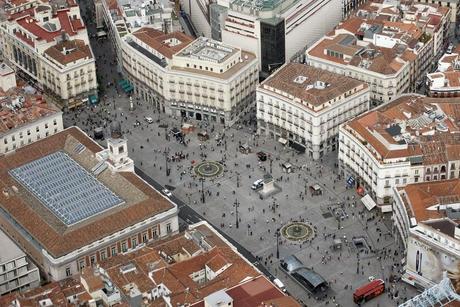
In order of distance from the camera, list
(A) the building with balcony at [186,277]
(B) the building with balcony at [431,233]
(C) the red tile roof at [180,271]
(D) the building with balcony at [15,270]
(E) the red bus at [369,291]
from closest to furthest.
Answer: (A) the building with balcony at [186,277] < (C) the red tile roof at [180,271] < (B) the building with balcony at [431,233] < (D) the building with balcony at [15,270] < (E) the red bus at [369,291]

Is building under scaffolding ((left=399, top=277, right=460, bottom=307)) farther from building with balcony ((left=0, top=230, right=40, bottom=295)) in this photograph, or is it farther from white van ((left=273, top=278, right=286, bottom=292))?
building with balcony ((left=0, top=230, right=40, bottom=295))

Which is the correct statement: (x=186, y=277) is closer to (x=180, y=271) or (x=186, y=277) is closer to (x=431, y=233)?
(x=180, y=271)

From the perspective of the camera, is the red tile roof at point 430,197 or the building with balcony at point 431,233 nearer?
the building with balcony at point 431,233

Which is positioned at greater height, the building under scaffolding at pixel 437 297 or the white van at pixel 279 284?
the building under scaffolding at pixel 437 297

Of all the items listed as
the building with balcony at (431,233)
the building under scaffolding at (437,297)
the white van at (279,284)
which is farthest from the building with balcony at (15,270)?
the building with balcony at (431,233)

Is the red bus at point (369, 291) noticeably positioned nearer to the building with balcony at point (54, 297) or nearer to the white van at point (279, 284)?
the white van at point (279, 284)

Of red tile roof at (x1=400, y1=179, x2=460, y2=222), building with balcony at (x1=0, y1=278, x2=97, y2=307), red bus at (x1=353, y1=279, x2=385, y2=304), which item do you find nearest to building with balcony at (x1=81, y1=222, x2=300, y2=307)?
building with balcony at (x1=0, y1=278, x2=97, y2=307)
